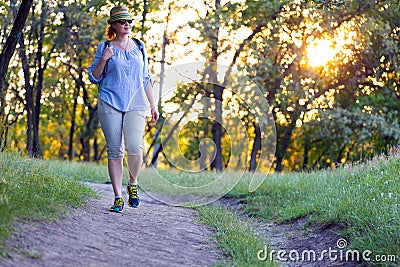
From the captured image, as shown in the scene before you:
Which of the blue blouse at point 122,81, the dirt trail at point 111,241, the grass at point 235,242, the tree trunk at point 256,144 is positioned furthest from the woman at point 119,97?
the tree trunk at point 256,144

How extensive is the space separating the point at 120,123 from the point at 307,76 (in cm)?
1442

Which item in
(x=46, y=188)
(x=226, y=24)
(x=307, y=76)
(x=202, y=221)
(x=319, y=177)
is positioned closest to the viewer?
(x=46, y=188)

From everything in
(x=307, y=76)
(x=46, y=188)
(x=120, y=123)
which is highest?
(x=307, y=76)

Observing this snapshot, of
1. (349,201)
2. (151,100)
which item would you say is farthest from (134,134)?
(349,201)

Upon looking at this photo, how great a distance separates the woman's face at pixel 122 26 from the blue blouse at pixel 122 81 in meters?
0.19

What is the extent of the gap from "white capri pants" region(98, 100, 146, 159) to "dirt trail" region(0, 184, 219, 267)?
26.8 inches

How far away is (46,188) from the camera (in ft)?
21.9

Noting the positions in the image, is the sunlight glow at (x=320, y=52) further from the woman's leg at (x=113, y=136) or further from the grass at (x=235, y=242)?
the woman's leg at (x=113, y=136)

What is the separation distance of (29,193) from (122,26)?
6.81 feet

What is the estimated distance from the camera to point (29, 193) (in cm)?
609

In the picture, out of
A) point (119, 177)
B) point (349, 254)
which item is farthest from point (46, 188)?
point (349, 254)

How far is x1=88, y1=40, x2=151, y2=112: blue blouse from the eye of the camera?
6898 millimetres

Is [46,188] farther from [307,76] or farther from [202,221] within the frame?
[307,76]

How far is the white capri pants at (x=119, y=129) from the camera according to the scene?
6.85 meters
